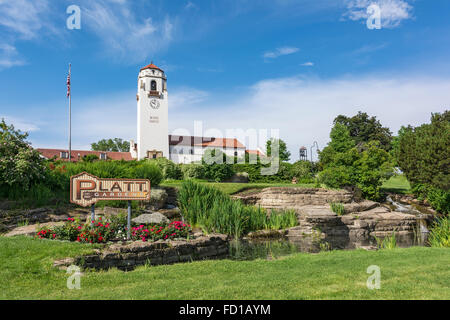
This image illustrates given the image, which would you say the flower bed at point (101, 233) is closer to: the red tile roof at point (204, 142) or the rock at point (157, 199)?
the rock at point (157, 199)

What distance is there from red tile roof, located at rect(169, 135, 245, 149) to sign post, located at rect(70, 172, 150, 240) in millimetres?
43440

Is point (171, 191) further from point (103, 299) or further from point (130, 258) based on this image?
point (103, 299)

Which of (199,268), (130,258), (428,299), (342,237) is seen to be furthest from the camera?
(342,237)

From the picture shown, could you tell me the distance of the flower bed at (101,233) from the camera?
811 cm

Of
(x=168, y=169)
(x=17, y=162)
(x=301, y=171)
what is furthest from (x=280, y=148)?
(x=17, y=162)

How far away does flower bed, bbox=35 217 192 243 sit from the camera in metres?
8.11

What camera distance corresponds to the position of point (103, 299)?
429 cm

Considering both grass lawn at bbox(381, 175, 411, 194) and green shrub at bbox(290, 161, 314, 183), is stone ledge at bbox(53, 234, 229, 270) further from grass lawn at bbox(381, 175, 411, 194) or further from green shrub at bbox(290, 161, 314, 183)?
green shrub at bbox(290, 161, 314, 183)

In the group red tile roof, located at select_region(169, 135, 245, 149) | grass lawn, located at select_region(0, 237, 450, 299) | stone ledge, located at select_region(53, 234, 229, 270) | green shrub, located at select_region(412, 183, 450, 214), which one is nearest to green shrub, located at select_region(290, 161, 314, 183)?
green shrub, located at select_region(412, 183, 450, 214)

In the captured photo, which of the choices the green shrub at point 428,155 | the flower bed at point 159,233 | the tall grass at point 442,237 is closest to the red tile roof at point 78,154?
the green shrub at point 428,155

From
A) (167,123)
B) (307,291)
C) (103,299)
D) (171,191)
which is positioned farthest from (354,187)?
(167,123)

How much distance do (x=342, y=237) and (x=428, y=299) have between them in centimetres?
935

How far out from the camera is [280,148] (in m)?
46.2

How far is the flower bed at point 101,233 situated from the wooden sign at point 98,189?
0.74m
